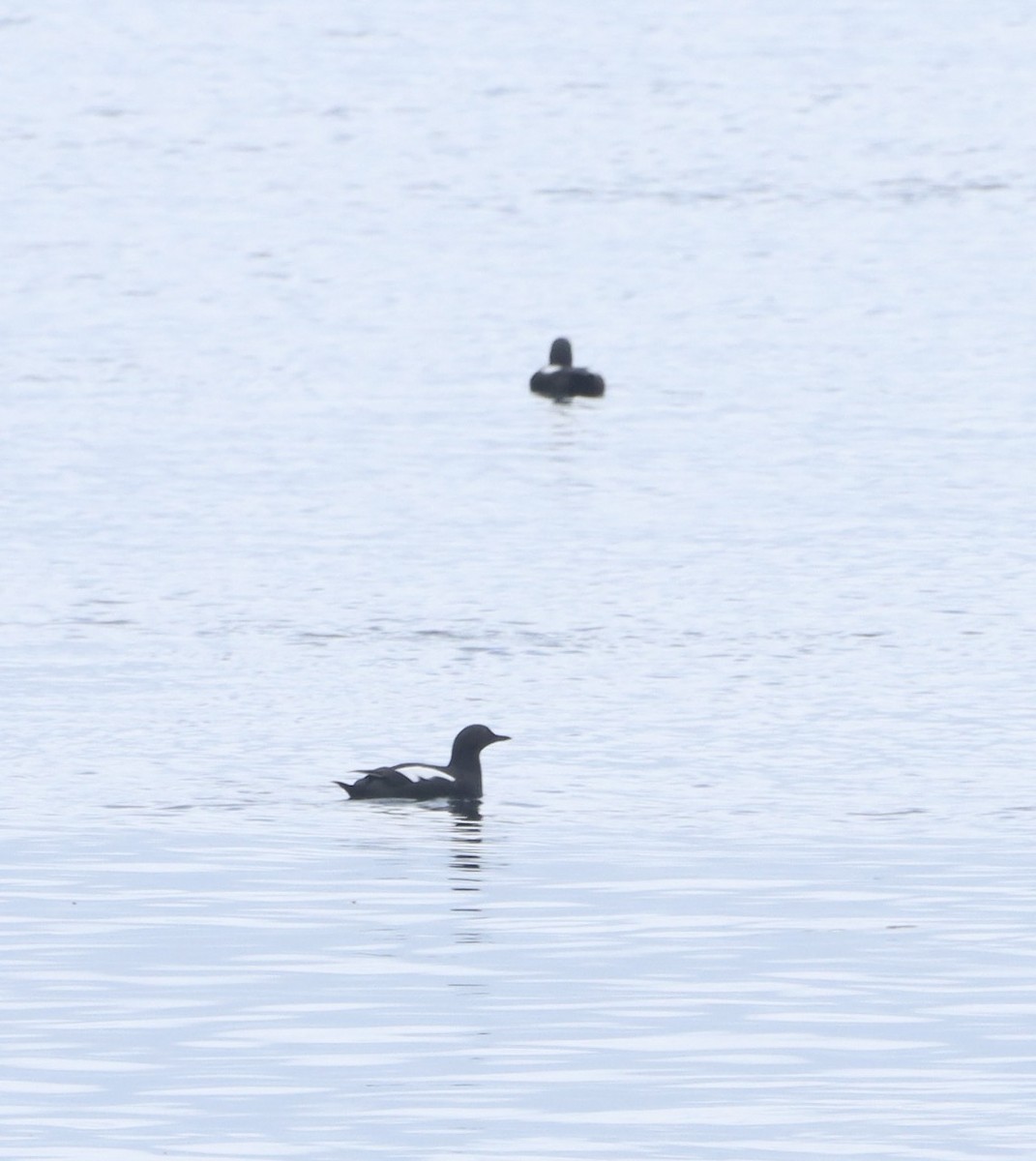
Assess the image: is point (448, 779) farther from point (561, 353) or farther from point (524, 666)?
point (561, 353)

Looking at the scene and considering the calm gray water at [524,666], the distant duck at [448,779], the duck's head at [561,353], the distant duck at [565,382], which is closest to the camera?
the calm gray water at [524,666]

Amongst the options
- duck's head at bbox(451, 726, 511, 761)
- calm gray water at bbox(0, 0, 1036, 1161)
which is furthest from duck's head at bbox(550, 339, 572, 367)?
duck's head at bbox(451, 726, 511, 761)

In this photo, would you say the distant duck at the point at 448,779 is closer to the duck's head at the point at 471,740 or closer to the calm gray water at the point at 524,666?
the duck's head at the point at 471,740

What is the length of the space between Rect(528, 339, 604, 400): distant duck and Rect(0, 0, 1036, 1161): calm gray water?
250 mm

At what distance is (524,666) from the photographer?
21500mm

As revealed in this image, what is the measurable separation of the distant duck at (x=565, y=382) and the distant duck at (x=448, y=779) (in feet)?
59.5

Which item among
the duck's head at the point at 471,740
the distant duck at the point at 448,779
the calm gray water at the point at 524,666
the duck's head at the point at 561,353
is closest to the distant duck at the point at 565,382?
the calm gray water at the point at 524,666

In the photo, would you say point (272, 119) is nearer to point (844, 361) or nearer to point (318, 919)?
point (844, 361)

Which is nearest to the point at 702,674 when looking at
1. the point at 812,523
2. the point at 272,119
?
the point at 812,523

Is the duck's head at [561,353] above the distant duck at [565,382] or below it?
above

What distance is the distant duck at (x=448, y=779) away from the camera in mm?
17500

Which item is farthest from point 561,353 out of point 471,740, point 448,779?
Answer: point 448,779

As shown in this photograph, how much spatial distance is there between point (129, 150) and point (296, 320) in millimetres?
21048

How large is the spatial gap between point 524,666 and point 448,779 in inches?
154
